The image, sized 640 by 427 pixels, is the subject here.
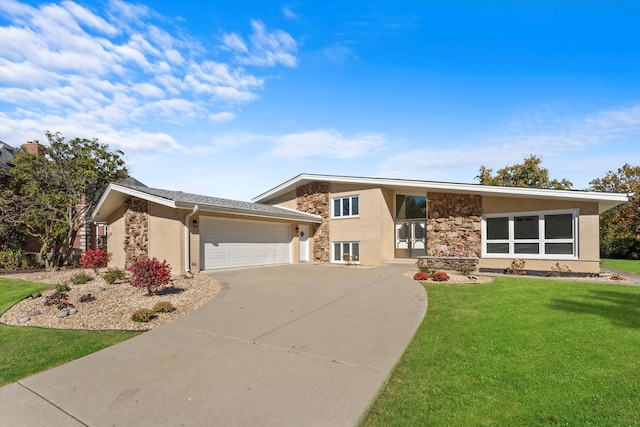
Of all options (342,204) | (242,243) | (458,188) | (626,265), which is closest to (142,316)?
(242,243)

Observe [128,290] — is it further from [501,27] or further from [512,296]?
[501,27]

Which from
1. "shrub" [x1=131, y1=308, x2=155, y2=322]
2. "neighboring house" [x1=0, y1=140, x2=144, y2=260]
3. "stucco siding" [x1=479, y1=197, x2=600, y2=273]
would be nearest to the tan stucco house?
"stucco siding" [x1=479, y1=197, x2=600, y2=273]

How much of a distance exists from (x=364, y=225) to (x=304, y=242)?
4021 millimetres

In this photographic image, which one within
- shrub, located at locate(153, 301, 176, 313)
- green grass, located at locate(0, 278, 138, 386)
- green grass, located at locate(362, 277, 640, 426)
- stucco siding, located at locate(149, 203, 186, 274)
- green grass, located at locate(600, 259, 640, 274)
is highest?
stucco siding, located at locate(149, 203, 186, 274)

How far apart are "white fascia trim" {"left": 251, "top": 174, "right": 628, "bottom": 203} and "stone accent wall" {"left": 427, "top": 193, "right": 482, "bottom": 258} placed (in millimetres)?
799

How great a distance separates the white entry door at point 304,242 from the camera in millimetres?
18859

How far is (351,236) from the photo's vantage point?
57.9ft

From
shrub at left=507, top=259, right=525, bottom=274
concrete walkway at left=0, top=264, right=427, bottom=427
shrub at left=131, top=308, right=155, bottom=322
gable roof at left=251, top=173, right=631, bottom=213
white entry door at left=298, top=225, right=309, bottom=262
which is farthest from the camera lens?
white entry door at left=298, top=225, right=309, bottom=262

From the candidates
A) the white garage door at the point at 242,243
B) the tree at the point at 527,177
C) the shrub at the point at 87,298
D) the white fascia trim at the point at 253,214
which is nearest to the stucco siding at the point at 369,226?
the white fascia trim at the point at 253,214

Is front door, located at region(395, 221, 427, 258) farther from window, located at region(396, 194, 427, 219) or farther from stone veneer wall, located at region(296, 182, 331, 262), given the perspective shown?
stone veneer wall, located at region(296, 182, 331, 262)

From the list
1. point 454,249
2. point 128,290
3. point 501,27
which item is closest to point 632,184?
point 454,249

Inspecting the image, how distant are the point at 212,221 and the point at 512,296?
11206 millimetres

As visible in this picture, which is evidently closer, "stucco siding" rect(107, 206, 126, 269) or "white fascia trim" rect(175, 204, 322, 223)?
"white fascia trim" rect(175, 204, 322, 223)

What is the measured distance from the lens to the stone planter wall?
47.3ft
